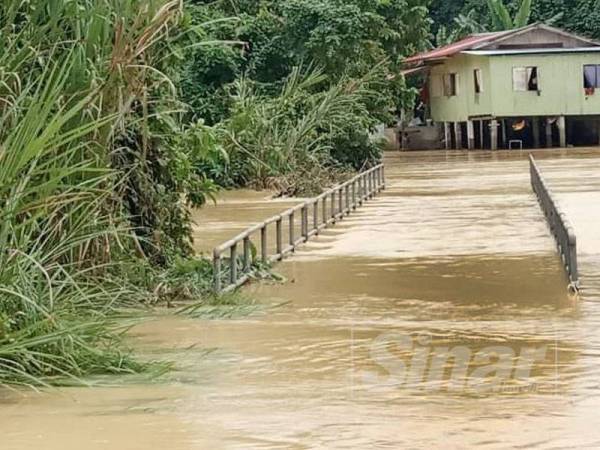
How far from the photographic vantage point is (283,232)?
2202cm

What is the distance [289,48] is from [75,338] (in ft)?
103

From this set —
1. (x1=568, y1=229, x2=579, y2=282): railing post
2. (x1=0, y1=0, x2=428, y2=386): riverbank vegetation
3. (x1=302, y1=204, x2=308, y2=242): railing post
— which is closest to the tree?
(x1=302, y1=204, x2=308, y2=242): railing post

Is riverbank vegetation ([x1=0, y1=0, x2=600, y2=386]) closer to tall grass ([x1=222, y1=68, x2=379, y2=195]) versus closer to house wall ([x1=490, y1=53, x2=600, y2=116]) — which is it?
tall grass ([x1=222, y1=68, x2=379, y2=195])

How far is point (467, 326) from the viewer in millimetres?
12297

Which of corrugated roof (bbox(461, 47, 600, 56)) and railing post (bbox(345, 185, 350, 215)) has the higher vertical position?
corrugated roof (bbox(461, 47, 600, 56))

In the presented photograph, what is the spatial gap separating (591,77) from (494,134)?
14.1 ft

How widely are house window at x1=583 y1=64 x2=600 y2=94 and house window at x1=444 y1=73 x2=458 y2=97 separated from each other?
584cm

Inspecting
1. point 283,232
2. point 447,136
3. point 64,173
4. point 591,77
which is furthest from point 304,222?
point 447,136

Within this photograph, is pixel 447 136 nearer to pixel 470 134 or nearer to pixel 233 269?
pixel 470 134

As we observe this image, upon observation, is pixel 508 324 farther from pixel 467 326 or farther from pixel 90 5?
pixel 90 5

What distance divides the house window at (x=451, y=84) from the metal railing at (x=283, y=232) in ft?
77.6

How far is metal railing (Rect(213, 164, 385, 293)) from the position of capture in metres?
14.6

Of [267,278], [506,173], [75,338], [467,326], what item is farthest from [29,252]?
[506,173]

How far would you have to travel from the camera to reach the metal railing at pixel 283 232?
1455cm
